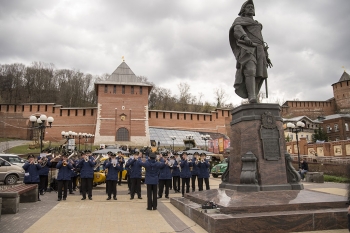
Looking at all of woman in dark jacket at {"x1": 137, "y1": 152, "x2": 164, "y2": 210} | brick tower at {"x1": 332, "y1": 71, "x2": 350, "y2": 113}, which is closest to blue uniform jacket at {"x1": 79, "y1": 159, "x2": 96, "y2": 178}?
woman in dark jacket at {"x1": 137, "y1": 152, "x2": 164, "y2": 210}

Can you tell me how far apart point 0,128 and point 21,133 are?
3.34 metres

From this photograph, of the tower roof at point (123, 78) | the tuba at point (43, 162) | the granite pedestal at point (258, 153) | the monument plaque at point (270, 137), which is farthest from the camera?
the tower roof at point (123, 78)

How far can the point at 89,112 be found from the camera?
44625 mm

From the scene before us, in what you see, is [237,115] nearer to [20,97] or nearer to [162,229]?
[162,229]

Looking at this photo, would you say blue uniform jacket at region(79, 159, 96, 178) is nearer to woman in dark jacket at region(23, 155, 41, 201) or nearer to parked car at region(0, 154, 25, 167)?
woman in dark jacket at region(23, 155, 41, 201)

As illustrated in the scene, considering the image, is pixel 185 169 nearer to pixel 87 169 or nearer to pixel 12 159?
pixel 87 169

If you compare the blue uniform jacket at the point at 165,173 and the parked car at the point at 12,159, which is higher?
the parked car at the point at 12,159

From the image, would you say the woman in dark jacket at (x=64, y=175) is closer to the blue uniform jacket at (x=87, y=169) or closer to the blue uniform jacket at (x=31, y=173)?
the blue uniform jacket at (x=87, y=169)

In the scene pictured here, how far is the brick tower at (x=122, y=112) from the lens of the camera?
41.7 metres

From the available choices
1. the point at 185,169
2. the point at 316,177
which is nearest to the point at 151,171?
the point at 185,169

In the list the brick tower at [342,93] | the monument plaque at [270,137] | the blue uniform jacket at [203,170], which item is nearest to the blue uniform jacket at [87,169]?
the blue uniform jacket at [203,170]

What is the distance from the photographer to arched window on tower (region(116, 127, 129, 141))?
42.0 m

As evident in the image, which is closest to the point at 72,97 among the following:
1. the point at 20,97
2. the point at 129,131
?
the point at 20,97

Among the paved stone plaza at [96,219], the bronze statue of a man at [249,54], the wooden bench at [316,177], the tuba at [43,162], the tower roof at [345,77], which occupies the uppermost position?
the tower roof at [345,77]
